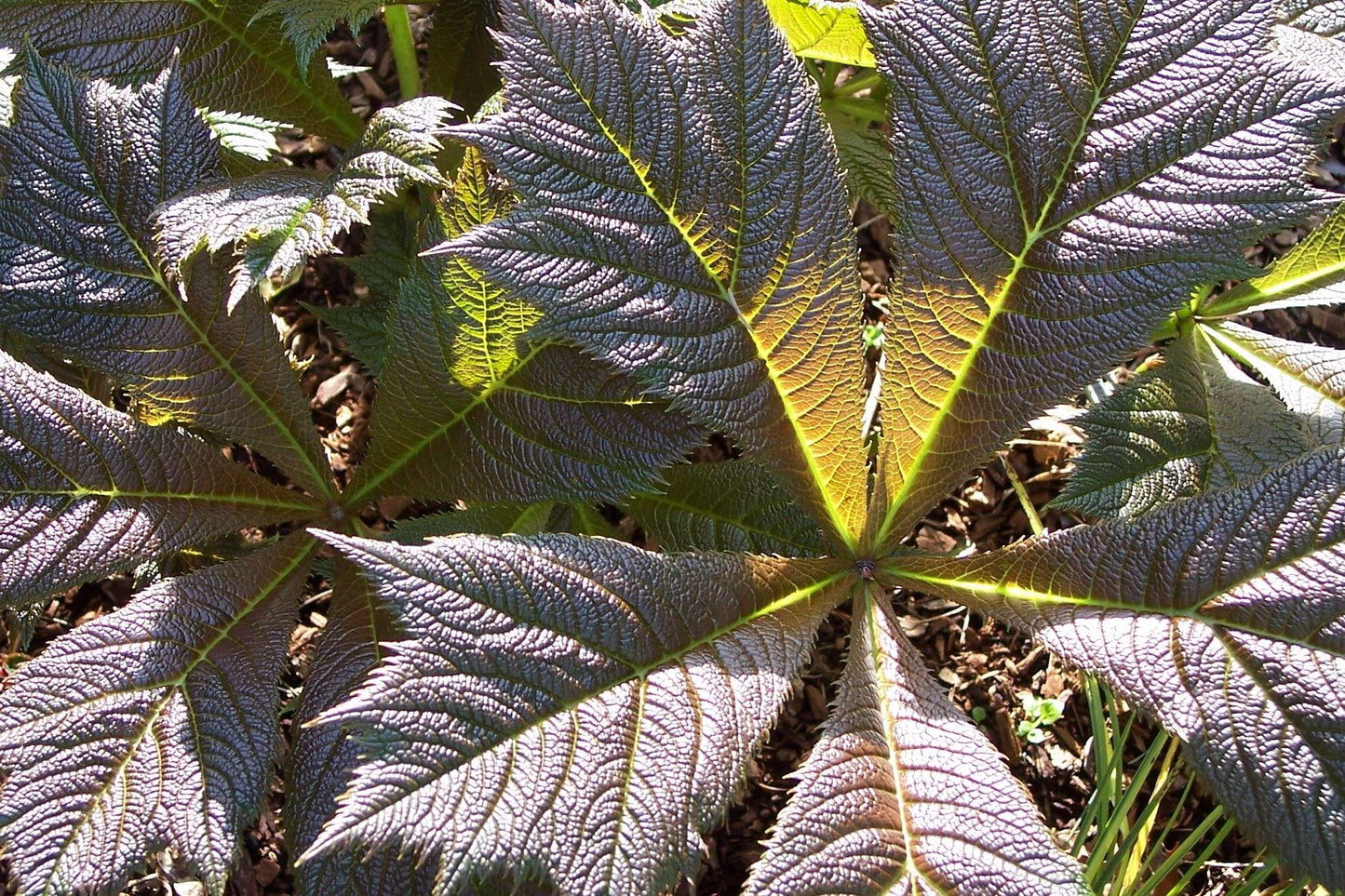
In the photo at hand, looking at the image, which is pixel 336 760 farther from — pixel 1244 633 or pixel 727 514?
pixel 1244 633

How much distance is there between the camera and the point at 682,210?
1.18 m

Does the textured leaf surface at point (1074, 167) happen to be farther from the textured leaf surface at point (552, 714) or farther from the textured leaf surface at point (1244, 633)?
the textured leaf surface at point (552, 714)

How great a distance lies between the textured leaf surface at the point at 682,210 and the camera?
44.3 inches

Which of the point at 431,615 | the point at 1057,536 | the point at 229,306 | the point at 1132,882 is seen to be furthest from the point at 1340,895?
the point at 229,306

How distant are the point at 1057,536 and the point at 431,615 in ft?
2.31

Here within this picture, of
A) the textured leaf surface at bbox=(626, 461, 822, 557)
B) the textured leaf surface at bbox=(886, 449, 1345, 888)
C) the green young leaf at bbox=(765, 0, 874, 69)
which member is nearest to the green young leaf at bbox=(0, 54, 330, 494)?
the textured leaf surface at bbox=(626, 461, 822, 557)

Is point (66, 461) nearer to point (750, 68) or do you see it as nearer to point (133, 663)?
point (133, 663)

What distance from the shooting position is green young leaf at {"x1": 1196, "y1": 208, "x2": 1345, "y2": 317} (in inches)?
66.1

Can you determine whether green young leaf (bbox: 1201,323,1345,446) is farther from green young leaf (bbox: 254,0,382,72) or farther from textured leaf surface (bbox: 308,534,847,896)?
green young leaf (bbox: 254,0,382,72)

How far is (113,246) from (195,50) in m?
0.39

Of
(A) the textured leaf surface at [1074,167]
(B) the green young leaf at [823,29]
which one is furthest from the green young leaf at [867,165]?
(A) the textured leaf surface at [1074,167]

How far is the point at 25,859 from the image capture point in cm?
110

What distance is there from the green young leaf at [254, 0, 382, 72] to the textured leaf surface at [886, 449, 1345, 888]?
3.59 ft

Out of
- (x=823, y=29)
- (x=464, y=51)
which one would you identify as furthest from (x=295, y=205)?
(x=823, y=29)
